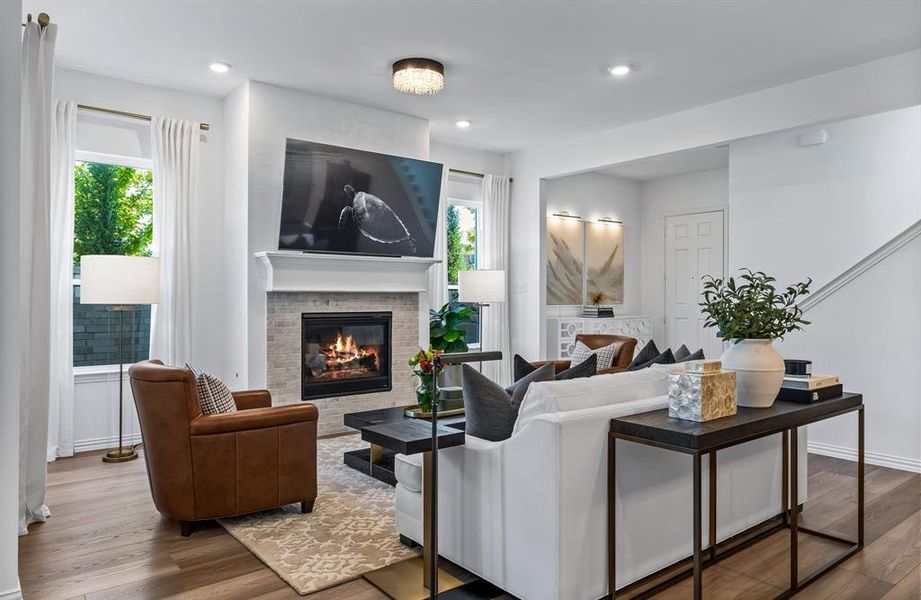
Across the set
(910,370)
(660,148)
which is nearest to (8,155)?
(660,148)

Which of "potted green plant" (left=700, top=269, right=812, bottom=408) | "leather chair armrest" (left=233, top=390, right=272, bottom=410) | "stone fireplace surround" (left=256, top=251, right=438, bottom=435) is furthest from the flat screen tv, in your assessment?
"potted green plant" (left=700, top=269, right=812, bottom=408)

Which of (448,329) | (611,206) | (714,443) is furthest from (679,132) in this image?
(714,443)

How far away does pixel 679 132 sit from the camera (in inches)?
215

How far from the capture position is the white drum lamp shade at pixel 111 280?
4145mm

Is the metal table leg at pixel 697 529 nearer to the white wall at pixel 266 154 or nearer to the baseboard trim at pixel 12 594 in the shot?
the baseboard trim at pixel 12 594

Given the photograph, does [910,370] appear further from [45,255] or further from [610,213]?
[45,255]

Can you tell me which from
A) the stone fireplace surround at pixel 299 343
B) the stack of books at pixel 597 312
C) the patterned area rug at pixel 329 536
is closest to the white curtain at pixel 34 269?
the patterned area rug at pixel 329 536

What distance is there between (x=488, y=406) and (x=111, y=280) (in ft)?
9.93

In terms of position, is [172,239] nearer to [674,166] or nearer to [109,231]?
[109,231]

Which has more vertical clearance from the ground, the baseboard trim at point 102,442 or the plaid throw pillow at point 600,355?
the plaid throw pillow at point 600,355

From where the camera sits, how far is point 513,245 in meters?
7.00

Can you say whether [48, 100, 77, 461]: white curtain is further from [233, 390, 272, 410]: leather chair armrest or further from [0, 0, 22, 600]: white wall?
[0, 0, 22, 600]: white wall

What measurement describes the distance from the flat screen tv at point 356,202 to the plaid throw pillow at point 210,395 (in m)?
1.84

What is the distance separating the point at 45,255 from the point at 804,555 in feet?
13.4
